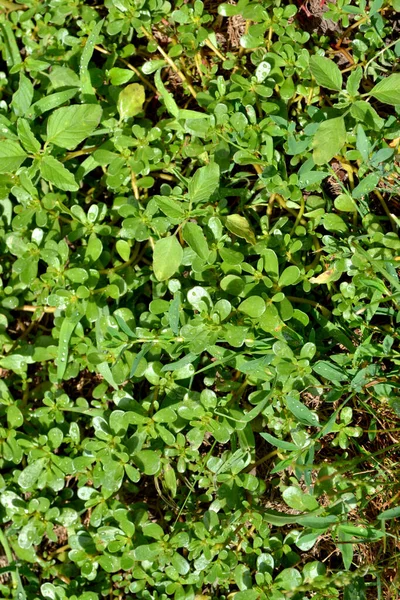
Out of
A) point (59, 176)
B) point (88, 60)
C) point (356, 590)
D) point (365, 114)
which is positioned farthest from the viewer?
point (88, 60)

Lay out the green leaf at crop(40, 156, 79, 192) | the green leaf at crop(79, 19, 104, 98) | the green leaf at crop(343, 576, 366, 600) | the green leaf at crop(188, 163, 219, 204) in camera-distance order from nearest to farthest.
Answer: the green leaf at crop(343, 576, 366, 600)
the green leaf at crop(188, 163, 219, 204)
the green leaf at crop(40, 156, 79, 192)
the green leaf at crop(79, 19, 104, 98)

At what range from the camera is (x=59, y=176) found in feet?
7.22

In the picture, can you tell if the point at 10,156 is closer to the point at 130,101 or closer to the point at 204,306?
the point at 130,101

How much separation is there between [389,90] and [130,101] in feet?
2.86

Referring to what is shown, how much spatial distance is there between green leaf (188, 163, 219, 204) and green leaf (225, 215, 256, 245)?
0.40ft

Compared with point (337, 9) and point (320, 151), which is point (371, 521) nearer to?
point (320, 151)

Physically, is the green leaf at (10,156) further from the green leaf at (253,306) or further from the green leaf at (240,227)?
the green leaf at (253,306)

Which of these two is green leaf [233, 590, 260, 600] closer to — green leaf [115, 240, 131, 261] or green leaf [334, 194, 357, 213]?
green leaf [115, 240, 131, 261]

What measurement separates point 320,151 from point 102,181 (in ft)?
2.71

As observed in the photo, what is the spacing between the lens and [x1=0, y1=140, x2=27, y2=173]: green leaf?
7.21ft

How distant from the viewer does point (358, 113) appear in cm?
208

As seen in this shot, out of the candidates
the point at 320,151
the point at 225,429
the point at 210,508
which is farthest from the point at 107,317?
the point at 320,151

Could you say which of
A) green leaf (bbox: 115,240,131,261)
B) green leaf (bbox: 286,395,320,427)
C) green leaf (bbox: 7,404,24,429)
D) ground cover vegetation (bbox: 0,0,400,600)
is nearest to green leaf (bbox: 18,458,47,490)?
ground cover vegetation (bbox: 0,0,400,600)

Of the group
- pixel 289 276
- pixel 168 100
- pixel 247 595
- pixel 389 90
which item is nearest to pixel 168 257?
pixel 289 276
